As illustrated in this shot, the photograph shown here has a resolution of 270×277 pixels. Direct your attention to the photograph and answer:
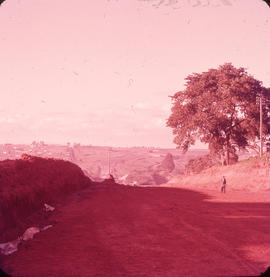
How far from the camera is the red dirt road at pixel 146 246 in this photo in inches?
291

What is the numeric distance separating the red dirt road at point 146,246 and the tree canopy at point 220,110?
83.0ft

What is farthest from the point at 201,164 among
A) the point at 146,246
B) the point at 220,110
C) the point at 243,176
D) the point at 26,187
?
the point at 146,246

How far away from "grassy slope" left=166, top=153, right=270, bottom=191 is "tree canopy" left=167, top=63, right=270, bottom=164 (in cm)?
506

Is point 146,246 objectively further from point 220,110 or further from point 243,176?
point 220,110

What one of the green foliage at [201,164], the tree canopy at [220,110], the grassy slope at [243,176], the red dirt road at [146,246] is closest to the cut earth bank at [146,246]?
the red dirt road at [146,246]

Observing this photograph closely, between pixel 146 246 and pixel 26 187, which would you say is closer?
pixel 146 246

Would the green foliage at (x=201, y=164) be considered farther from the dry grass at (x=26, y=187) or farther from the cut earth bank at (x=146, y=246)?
the cut earth bank at (x=146, y=246)

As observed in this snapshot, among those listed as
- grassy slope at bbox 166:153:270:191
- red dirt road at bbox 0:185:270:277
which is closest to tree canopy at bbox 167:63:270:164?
grassy slope at bbox 166:153:270:191

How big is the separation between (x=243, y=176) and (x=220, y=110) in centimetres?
921

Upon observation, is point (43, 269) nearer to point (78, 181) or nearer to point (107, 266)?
point (107, 266)

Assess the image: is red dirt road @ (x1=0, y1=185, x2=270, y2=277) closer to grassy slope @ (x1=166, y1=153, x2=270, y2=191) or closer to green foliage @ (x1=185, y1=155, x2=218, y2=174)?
grassy slope @ (x1=166, y1=153, x2=270, y2=191)

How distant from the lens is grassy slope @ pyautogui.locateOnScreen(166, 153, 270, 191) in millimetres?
30073

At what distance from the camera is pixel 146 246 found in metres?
9.39

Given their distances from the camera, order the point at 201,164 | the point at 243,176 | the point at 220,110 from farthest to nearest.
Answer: the point at 201,164, the point at 220,110, the point at 243,176
